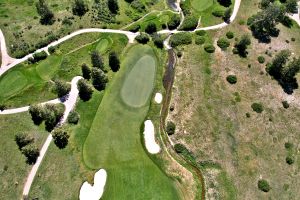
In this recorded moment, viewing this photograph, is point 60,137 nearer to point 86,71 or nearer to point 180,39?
point 86,71

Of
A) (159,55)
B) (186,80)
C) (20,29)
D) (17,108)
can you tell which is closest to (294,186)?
(186,80)

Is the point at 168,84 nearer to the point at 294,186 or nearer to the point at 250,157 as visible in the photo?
the point at 250,157

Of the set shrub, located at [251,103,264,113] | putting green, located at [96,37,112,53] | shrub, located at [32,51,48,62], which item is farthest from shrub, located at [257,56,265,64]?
shrub, located at [32,51,48,62]

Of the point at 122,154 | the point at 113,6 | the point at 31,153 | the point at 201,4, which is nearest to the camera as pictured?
the point at 31,153

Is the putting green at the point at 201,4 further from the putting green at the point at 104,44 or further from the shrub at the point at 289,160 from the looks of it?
the shrub at the point at 289,160

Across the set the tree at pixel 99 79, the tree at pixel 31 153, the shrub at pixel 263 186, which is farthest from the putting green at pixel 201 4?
the tree at pixel 31 153

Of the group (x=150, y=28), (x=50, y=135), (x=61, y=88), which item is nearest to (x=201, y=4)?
(x=150, y=28)

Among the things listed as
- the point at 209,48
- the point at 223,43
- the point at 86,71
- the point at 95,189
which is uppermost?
the point at 86,71
